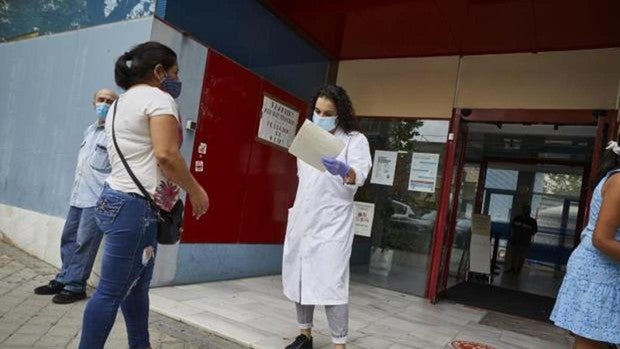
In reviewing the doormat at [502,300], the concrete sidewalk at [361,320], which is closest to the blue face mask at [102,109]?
the concrete sidewalk at [361,320]

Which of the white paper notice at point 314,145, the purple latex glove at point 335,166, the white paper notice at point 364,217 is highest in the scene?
the white paper notice at point 314,145

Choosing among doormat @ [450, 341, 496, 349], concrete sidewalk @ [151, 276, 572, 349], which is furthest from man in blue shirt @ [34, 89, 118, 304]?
doormat @ [450, 341, 496, 349]

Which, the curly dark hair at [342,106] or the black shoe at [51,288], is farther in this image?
the black shoe at [51,288]

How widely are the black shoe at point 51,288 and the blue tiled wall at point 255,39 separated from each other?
2.37m

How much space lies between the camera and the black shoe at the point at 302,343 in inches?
120

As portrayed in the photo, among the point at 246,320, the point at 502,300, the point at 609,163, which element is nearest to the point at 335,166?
the point at 609,163

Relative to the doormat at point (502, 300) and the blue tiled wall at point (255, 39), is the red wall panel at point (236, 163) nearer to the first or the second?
the blue tiled wall at point (255, 39)

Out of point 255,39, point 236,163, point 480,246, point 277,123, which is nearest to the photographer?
point 236,163

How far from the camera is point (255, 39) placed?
517 cm

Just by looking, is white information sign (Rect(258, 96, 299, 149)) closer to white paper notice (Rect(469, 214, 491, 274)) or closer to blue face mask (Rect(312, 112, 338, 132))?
blue face mask (Rect(312, 112, 338, 132))

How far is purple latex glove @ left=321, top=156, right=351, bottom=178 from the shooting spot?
8.55ft

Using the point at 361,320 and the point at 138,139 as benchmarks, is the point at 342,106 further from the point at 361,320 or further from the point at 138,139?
the point at 361,320

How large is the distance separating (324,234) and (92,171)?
80.2 inches

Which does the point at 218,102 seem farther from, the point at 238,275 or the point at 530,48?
the point at 530,48
